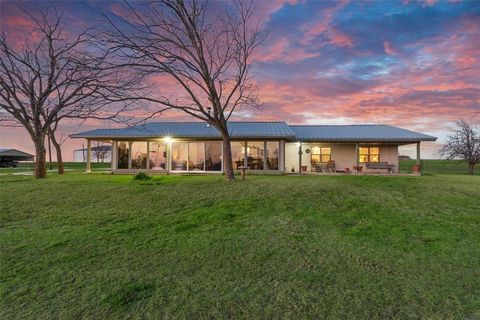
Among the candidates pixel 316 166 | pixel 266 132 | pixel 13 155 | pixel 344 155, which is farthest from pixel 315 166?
pixel 13 155

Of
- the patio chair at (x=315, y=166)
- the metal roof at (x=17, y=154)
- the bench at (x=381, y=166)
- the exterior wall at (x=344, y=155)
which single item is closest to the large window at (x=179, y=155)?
the patio chair at (x=315, y=166)

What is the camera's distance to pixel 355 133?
22.5 m

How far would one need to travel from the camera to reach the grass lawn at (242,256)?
364 cm

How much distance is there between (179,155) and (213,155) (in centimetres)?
260

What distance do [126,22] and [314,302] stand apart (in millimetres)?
12321

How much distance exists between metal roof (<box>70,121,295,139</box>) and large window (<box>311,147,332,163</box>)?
10.4 feet

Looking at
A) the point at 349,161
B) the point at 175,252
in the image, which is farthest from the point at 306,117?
the point at 175,252

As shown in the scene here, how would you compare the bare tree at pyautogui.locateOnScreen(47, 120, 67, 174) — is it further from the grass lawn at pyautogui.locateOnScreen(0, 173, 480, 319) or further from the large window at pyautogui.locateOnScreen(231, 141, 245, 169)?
the grass lawn at pyautogui.locateOnScreen(0, 173, 480, 319)

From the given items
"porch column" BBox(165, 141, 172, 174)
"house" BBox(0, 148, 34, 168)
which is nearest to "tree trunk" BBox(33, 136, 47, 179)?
"porch column" BBox(165, 141, 172, 174)

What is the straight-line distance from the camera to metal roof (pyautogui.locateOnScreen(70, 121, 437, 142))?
65.9 feet

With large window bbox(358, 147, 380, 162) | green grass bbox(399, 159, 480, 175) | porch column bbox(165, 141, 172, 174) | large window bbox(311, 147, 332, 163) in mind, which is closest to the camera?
porch column bbox(165, 141, 172, 174)

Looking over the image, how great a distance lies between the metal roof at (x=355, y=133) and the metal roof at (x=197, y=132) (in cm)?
201

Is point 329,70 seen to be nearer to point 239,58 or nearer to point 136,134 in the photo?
point 239,58

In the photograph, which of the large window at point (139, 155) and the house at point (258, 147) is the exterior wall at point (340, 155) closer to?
the house at point (258, 147)
